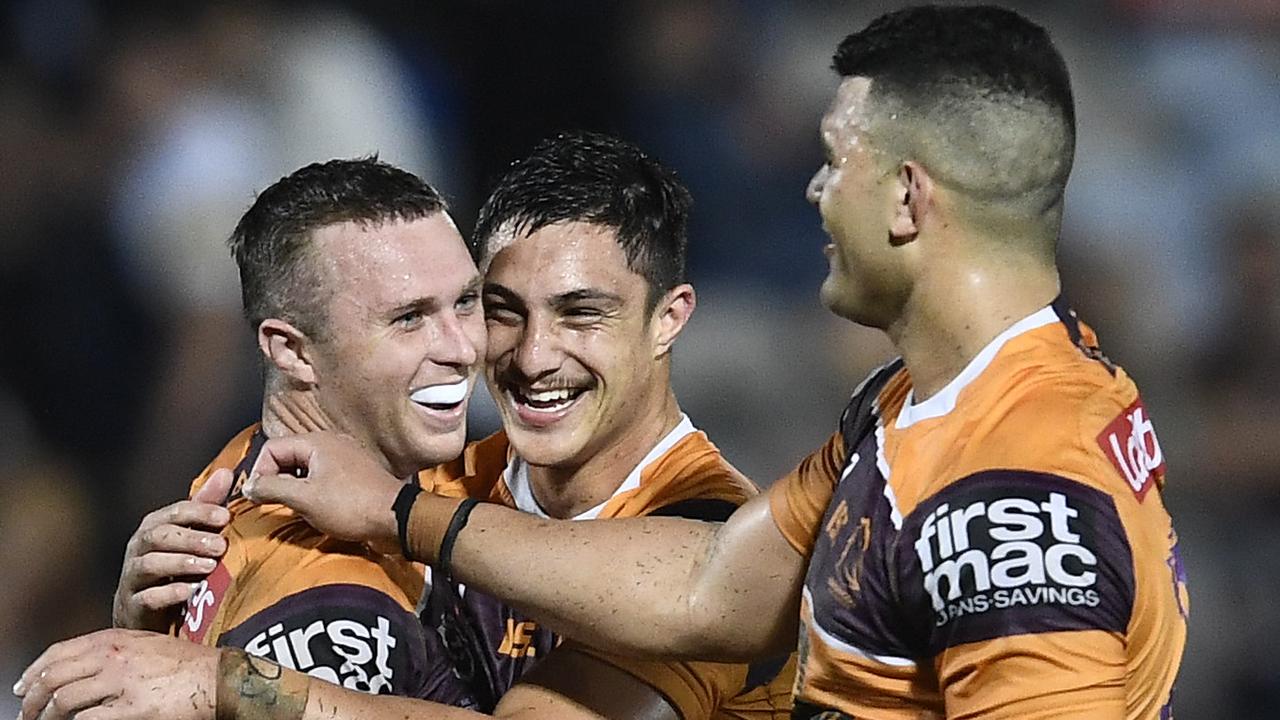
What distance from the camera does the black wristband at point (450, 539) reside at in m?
3.77

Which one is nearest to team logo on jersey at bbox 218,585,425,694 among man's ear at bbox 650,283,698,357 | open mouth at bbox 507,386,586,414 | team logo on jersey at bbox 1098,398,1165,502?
open mouth at bbox 507,386,586,414

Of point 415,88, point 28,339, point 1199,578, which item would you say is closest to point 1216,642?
point 1199,578

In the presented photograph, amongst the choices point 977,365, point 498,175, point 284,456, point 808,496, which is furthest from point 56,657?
point 498,175

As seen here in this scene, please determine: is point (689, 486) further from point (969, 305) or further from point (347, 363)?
point (969, 305)

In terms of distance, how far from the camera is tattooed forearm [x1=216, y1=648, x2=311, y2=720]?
3.46m

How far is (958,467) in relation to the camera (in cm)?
297

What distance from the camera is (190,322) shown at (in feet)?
23.6

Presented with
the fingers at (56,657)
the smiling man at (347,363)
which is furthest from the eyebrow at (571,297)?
the fingers at (56,657)

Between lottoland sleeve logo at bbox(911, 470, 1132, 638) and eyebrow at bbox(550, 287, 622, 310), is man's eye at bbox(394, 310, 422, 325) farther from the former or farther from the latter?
lottoland sleeve logo at bbox(911, 470, 1132, 638)

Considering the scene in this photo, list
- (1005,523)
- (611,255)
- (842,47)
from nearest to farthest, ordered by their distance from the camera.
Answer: (1005,523), (842,47), (611,255)

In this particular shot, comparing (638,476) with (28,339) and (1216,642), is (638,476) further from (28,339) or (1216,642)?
(28,339)

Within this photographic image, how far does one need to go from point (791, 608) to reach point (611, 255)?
3.55 ft

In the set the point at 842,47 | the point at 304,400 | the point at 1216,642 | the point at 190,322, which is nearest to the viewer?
the point at 842,47

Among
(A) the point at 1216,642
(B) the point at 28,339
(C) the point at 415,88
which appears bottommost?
(A) the point at 1216,642
